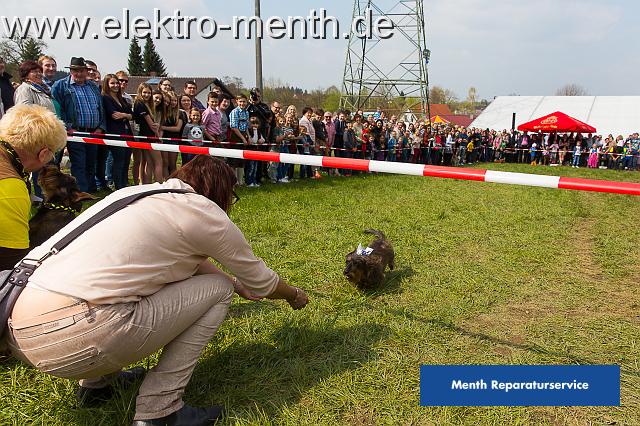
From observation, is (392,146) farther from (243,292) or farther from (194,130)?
(243,292)

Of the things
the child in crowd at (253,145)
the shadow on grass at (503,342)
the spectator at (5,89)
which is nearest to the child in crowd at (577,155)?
the child in crowd at (253,145)

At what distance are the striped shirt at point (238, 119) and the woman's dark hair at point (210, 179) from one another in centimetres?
718

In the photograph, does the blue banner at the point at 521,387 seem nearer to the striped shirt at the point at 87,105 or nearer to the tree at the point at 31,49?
the striped shirt at the point at 87,105

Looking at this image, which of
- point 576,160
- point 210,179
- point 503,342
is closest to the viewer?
point 210,179

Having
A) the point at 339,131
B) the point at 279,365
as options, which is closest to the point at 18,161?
the point at 279,365

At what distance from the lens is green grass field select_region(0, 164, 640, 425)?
2.35 meters

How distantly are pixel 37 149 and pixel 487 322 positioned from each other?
10.4 feet

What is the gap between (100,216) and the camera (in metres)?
1.89

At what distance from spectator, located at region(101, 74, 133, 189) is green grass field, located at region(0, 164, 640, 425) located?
2329 mm

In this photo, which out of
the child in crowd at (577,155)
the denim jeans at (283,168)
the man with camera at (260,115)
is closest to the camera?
the man with camera at (260,115)

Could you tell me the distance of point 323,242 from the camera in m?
5.27

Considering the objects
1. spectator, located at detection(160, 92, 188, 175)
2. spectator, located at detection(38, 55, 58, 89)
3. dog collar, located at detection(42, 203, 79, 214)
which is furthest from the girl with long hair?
dog collar, located at detection(42, 203, 79, 214)

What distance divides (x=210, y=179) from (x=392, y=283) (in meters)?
2.43

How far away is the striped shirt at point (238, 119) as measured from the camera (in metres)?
9.20
